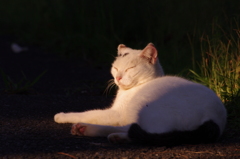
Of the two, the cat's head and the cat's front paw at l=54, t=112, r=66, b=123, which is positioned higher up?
the cat's head

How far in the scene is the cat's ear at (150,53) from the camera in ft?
10.8

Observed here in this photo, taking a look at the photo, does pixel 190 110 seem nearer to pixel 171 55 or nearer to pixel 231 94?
pixel 231 94

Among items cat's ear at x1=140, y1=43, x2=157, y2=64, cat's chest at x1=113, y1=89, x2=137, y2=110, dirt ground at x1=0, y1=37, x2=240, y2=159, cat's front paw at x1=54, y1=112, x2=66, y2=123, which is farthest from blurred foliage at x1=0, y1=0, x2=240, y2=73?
cat's front paw at x1=54, y1=112, x2=66, y2=123

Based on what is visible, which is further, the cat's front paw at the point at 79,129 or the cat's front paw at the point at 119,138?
the cat's front paw at the point at 79,129

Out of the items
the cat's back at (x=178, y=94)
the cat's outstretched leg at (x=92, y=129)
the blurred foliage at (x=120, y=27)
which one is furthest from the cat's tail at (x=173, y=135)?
the blurred foliage at (x=120, y=27)

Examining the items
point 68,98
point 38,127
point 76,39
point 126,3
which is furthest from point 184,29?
point 38,127

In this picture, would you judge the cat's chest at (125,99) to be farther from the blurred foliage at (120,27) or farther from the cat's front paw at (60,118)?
the blurred foliage at (120,27)

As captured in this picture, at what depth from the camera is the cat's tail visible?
8.50 feet

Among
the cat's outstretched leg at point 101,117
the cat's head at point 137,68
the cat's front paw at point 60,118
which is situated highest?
the cat's head at point 137,68

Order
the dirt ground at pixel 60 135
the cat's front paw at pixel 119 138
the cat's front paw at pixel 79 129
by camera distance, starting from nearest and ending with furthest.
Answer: the dirt ground at pixel 60 135, the cat's front paw at pixel 119 138, the cat's front paw at pixel 79 129

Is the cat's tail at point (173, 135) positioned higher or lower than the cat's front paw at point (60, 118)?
lower

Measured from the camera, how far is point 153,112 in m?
2.70

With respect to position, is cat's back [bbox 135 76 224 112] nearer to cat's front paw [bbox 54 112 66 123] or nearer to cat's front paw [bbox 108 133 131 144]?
cat's front paw [bbox 108 133 131 144]

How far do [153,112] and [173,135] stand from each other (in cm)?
22
